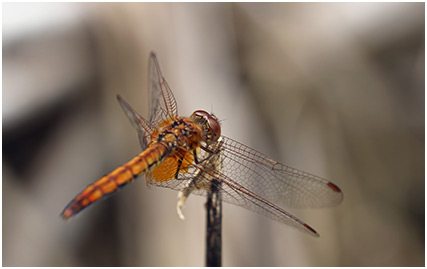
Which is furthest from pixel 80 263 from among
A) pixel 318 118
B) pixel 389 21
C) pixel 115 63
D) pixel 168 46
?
pixel 389 21

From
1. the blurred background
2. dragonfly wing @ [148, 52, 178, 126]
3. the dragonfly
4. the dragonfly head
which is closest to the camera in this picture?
the dragonfly

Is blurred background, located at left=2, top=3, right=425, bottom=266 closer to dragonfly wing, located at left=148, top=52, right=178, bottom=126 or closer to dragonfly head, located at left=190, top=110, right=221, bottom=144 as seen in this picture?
dragonfly wing, located at left=148, top=52, right=178, bottom=126

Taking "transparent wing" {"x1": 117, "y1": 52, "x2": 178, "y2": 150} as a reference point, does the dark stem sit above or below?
below

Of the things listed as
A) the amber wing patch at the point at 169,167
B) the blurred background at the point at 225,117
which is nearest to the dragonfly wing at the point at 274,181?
the amber wing patch at the point at 169,167

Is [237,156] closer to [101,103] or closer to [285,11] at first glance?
[101,103]

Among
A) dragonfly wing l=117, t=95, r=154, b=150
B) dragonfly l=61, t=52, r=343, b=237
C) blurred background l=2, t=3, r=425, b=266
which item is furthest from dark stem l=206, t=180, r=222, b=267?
blurred background l=2, t=3, r=425, b=266
